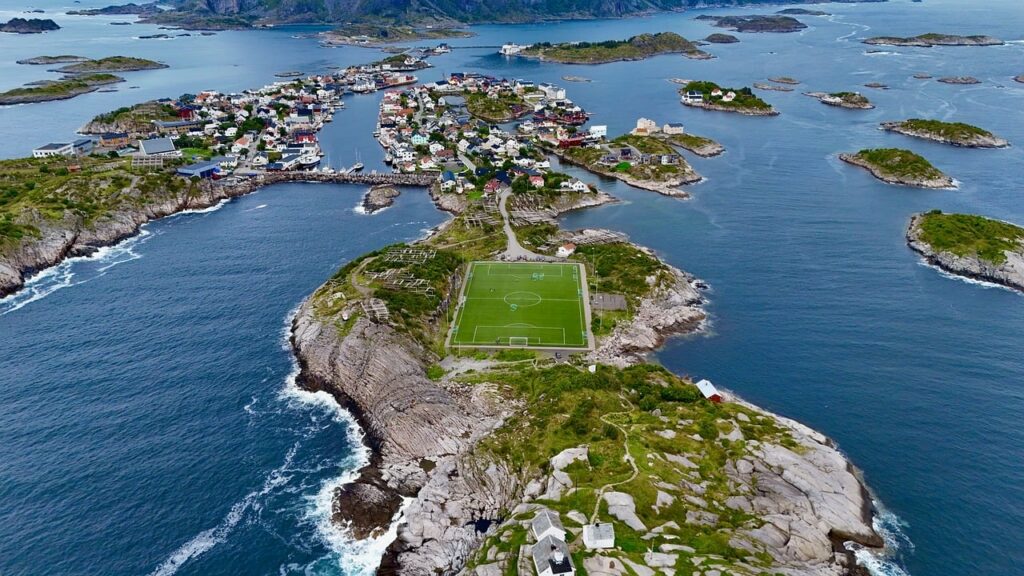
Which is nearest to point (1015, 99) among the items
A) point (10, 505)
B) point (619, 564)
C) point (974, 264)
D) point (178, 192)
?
point (974, 264)

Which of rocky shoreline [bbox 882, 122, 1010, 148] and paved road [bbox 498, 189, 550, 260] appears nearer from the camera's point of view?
paved road [bbox 498, 189, 550, 260]

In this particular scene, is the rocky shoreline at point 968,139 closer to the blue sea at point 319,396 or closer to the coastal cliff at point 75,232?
the blue sea at point 319,396

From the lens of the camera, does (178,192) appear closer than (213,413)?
No

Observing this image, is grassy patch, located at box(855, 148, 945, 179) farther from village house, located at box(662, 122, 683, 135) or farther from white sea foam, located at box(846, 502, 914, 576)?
white sea foam, located at box(846, 502, 914, 576)

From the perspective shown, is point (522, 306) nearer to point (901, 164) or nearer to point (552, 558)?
point (552, 558)

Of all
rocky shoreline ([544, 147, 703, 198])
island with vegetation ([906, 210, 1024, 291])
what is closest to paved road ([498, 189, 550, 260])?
rocky shoreline ([544, 147, 703, 198])

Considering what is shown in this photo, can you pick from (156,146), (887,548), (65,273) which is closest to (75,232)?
(65,273)

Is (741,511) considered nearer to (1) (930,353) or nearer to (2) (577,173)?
(1) (930,353)
